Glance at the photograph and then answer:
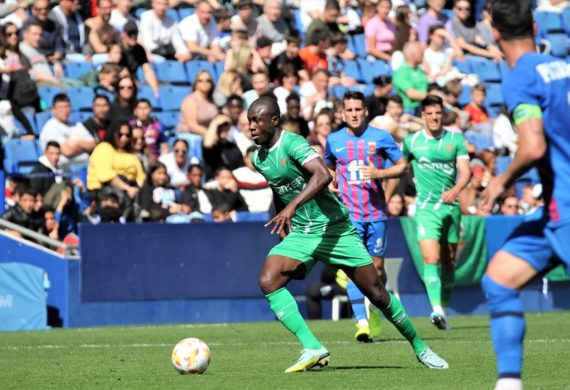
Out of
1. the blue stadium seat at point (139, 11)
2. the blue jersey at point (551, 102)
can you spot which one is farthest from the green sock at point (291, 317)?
the blue stadium seat at point (139, 11)

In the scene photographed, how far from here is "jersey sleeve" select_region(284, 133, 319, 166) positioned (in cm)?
989

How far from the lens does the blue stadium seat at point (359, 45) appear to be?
24.2 m

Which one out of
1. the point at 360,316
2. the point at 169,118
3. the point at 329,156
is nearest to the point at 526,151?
the point at 360,316

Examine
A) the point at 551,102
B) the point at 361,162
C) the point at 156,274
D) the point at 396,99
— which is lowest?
the point at 156,274

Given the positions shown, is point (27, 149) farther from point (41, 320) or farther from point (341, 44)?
point (341, 44)

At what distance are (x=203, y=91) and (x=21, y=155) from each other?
3108mm

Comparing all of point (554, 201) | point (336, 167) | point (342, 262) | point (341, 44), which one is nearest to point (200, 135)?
point (341, 44)

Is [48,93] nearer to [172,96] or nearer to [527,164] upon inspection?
[172,96]

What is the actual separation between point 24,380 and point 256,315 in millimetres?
8194

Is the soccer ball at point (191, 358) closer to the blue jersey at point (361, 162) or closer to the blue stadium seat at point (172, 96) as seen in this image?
the blue jersey at point (361, 162)

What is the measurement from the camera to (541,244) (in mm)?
7055

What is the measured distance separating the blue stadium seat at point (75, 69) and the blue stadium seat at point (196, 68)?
182cm

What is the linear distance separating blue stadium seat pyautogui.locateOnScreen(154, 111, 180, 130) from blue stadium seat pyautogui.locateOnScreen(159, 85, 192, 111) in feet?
0.62

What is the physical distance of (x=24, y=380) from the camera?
9.56m
